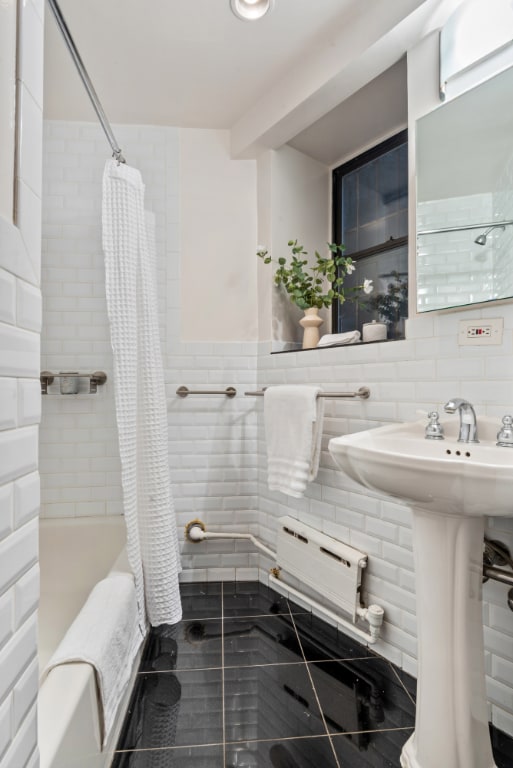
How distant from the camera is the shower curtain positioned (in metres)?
1.51

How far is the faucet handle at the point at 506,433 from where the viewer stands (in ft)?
3.43

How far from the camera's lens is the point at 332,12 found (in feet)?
4.88

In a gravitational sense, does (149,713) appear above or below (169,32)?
below

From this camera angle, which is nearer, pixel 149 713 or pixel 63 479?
pixel 149 713

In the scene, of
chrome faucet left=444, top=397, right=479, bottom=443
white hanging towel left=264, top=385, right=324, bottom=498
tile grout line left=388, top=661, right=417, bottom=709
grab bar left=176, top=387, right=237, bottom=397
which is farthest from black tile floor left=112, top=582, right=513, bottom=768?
grab bar left=176, top=387, right=237, bottom=397

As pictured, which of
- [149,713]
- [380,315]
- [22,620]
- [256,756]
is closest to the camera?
[22,620]

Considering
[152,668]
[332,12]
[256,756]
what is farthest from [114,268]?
[256,756]

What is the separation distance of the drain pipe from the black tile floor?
0.27 feet

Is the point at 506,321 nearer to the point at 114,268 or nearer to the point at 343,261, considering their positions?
the point at 343,261

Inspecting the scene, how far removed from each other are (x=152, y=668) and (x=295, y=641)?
0.56 m

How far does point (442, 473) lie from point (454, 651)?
1.71ft

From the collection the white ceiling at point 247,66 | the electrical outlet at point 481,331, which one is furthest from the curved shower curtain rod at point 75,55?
the electrical outlet at point 481,331

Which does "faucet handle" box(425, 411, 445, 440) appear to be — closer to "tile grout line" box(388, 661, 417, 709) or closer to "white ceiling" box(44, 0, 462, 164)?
"tile grout line" box(388, 661, 417, 709)

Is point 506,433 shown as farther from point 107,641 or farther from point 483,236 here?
point 107,641
